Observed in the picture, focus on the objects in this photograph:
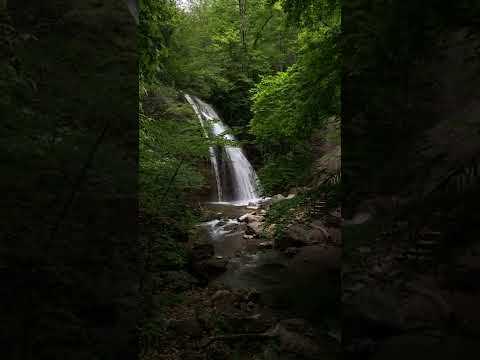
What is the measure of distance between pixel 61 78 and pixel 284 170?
9.48 feet

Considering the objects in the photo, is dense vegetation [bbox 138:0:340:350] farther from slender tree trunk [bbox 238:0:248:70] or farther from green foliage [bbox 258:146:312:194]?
slender tree trunk [bbox 238:0:248:70]

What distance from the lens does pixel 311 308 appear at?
13.3 feet

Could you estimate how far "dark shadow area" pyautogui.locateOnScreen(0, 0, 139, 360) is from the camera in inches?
74.2

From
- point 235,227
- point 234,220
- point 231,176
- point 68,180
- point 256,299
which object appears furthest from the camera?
point 231,176

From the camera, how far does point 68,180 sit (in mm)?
2029

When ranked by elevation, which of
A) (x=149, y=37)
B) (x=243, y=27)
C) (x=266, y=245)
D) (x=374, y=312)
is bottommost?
(x=266, y=245)

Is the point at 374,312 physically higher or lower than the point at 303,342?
higher

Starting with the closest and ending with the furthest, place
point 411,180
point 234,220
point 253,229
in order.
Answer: point 411,180 → point 253,229 → point 234,220

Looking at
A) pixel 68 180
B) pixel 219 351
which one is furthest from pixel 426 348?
pixel 68 180

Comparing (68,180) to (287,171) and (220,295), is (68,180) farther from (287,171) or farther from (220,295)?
(220,295)

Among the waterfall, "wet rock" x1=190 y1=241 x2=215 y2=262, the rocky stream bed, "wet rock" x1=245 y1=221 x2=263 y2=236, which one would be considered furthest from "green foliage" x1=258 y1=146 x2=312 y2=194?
the waterfall

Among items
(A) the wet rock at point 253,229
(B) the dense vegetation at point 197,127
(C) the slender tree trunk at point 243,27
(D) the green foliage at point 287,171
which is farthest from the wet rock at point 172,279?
(C) the slender tree trunk at point 243,27

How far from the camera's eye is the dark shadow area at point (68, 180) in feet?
6.18

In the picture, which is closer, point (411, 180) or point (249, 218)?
point (411, 180)
